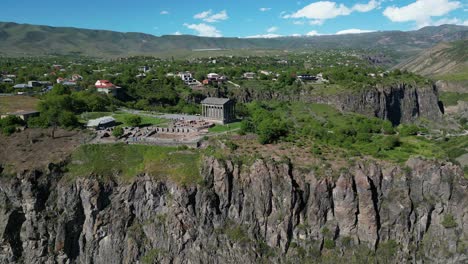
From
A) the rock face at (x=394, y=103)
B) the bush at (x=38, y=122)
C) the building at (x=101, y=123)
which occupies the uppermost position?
the bush at (x=38, y=122)

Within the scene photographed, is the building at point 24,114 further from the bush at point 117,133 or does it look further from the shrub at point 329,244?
the shrub at point 329,244

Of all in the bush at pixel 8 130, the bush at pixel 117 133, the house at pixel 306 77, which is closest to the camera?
the bush at pixel 8 130

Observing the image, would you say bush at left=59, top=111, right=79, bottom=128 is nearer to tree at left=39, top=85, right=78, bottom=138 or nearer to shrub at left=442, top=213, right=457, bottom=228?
tree at left=39, top=85, right=78, bottom=138

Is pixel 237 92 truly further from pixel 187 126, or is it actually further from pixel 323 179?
pixel 323 179

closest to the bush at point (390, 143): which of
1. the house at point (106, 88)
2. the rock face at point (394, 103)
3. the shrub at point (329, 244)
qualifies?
the shrub at point (329, 244)

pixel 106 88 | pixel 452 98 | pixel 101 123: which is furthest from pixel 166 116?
pixel 452 98
